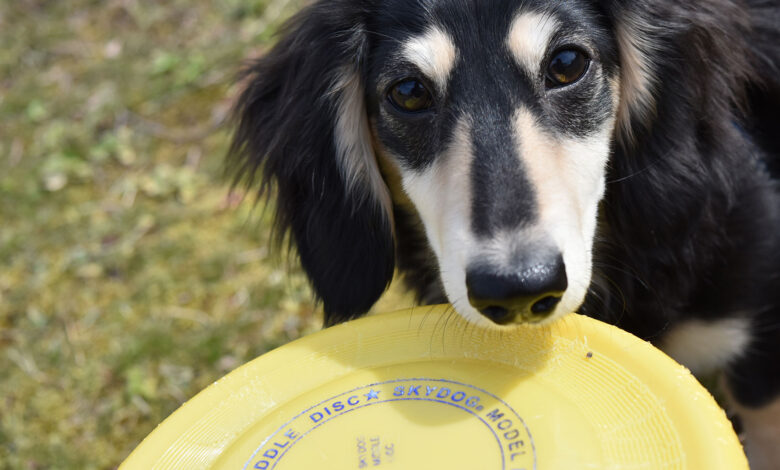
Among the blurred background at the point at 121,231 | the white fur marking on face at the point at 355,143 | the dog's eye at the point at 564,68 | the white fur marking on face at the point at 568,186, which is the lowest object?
the blurred background at the point at 121,231

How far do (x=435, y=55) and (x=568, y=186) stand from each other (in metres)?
0.46

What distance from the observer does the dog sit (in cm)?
175

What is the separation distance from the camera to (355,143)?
2236 mm

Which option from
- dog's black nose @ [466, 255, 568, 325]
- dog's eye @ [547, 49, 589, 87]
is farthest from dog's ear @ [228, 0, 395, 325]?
dog's black nose @ [466, 255, 568, 325]

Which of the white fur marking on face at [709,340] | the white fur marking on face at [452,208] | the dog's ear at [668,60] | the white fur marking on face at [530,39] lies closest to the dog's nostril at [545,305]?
the white fur marking on face at [452,208]

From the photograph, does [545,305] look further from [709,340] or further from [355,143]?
[709,340]

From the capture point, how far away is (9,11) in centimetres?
561

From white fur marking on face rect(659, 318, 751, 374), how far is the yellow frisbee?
2.15 ft

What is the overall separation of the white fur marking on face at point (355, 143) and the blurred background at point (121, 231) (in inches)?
22.4

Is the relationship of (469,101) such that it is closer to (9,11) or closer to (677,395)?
(677,395)

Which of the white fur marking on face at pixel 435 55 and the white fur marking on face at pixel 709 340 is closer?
the white fur marking on face at pixel 435 55

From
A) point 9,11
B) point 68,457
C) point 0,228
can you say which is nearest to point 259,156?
point 68,457

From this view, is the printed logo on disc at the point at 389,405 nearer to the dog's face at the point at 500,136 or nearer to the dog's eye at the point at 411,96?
the dog's face at the point at 500,136

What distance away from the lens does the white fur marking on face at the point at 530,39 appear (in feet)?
6.30
